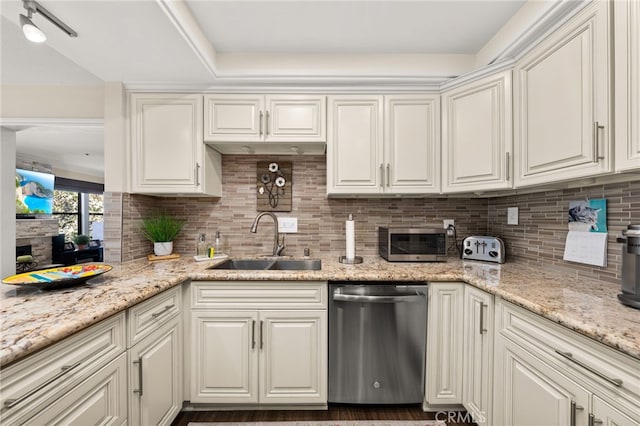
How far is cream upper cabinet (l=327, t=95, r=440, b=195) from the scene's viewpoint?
6.46 ft

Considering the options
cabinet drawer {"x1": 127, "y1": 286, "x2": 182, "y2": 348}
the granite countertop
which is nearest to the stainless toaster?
the granite countertop

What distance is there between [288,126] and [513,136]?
1.45m

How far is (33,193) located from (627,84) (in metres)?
7.92

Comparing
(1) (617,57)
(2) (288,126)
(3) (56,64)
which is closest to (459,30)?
(1) (617,57)

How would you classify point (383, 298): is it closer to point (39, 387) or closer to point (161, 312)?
point (161, 312)

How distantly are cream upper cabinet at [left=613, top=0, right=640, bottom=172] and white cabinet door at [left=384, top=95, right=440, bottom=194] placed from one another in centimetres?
97

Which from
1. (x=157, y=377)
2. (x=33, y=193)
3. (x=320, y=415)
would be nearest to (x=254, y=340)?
(x=157, y=377)

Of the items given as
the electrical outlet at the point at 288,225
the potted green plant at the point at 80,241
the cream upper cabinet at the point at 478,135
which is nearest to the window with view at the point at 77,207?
the potted green plant at the point at 80,241

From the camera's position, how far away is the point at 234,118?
1981 millimetres

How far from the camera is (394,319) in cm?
162

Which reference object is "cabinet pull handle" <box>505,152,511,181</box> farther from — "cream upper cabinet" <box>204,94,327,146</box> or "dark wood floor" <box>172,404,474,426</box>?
"dark wood floor" <box>172,404,474,426</box>

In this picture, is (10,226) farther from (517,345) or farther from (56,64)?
(517,345)

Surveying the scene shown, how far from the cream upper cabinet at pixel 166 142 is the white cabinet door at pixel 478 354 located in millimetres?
2002

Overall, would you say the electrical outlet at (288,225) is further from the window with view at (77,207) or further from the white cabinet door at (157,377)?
the window with view at (77,207)
